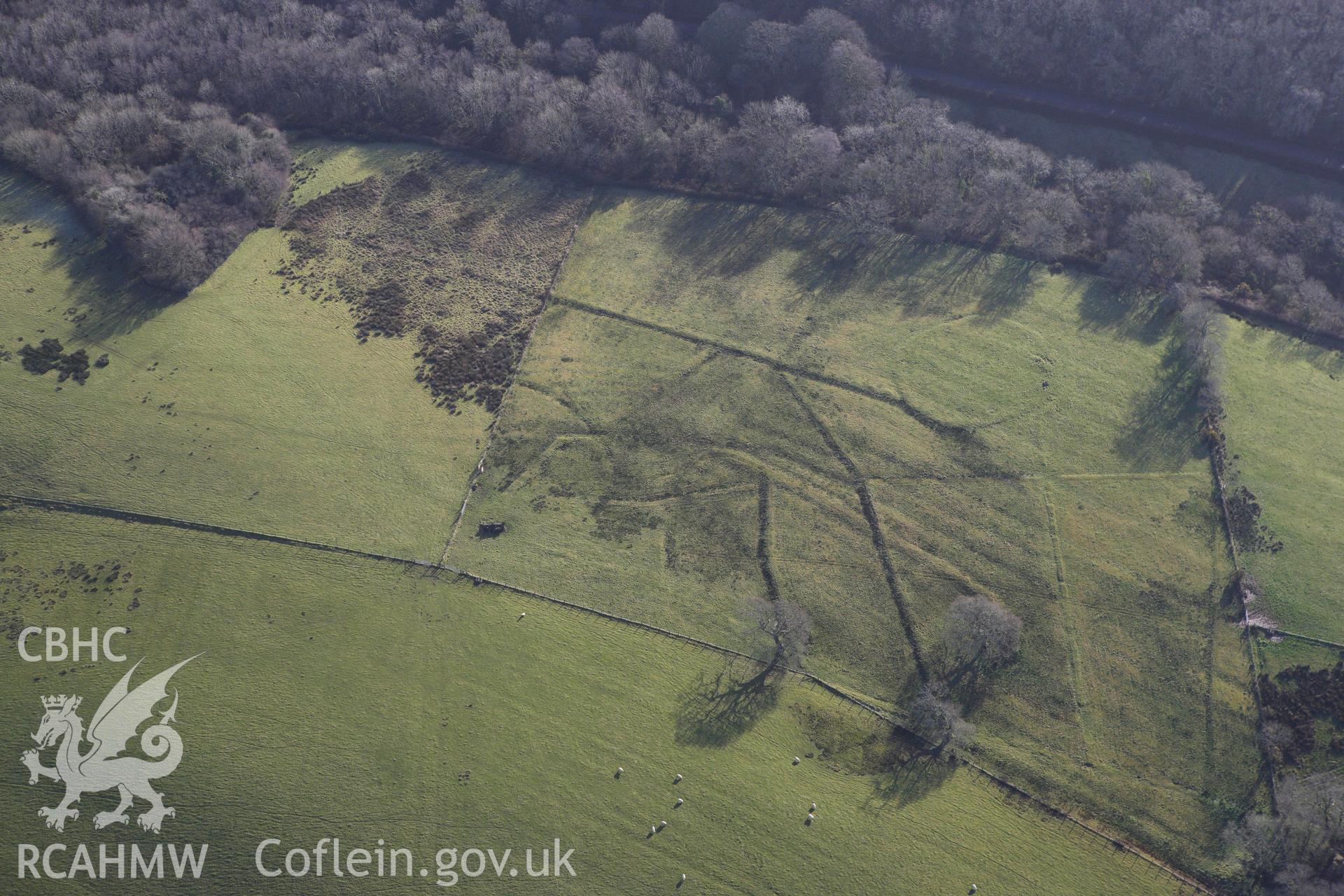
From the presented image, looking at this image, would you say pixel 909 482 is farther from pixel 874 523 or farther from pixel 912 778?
pixel 912 778

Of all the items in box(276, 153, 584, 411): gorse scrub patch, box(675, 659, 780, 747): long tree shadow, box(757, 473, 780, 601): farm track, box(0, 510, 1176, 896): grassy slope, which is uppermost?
box(276, 153, 584, 411): gorse scrub patch

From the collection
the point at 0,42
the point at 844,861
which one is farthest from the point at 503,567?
the point at 0,42

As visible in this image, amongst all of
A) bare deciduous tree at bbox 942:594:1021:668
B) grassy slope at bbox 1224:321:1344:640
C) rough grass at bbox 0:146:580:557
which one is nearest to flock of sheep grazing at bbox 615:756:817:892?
bare deciduous tree at bbox 942:594:1021:668

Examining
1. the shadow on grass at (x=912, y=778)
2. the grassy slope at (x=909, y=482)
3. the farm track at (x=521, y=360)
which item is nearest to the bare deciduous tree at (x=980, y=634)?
the grassy slope at (x=909, y=482)

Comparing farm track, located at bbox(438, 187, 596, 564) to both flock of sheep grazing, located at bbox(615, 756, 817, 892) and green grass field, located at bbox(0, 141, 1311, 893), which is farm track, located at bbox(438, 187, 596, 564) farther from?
flock of sheep grazing, located at bbox(615, 756, 817, 892)

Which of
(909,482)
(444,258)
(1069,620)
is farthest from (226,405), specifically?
(1069,620)

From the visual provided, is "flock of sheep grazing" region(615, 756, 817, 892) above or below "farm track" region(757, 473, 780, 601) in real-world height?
below

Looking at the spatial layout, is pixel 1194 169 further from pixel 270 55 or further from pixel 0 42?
pixel 0 42
